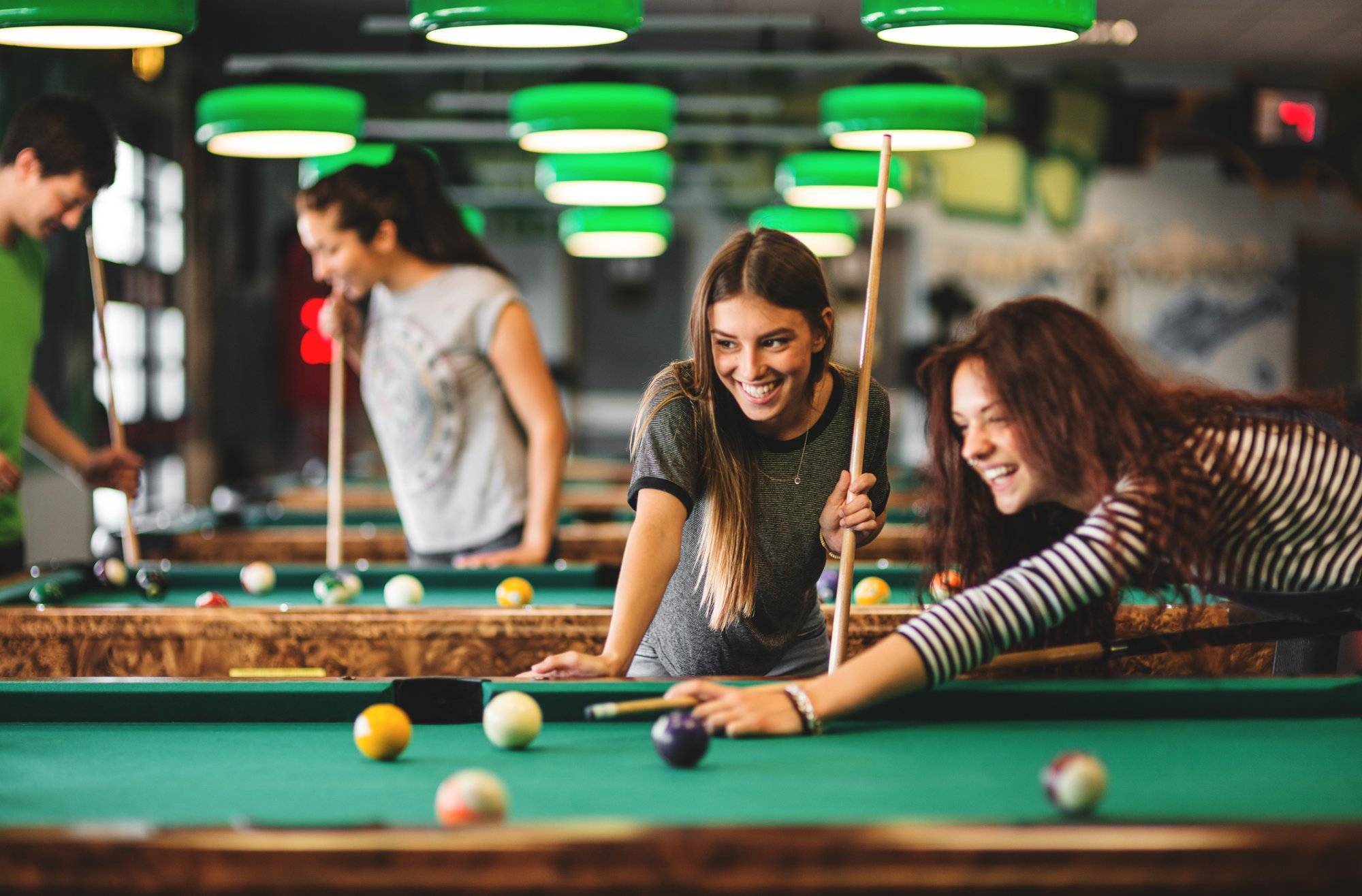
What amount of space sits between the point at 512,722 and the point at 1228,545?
1.03m

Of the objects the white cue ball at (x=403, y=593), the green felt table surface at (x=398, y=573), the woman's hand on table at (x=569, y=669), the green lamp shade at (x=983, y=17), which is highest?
the green lamp shade at (x=983, y=17)

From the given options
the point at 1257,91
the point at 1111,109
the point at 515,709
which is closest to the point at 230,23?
the point at 1111,109

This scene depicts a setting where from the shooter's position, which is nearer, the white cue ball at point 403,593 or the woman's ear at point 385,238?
the white cue ball at point 403,593

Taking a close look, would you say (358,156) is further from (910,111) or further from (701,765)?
(701,765)

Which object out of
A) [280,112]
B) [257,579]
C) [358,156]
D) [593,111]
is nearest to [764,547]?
[257,579]

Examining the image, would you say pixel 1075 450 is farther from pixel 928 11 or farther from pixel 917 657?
pixel 928 11

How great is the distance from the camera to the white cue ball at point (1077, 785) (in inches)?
60.1

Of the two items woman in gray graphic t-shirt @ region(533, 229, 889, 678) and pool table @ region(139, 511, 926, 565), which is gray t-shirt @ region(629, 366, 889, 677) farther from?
pool table @ region(139, 511, 926, 565)

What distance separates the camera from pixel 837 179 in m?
5.56

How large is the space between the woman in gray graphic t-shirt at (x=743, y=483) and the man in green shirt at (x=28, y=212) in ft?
5.33

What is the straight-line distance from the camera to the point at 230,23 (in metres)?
8.71

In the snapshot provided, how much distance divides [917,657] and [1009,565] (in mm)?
484

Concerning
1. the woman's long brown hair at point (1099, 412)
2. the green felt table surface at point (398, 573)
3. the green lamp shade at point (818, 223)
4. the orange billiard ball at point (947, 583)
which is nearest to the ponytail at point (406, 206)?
the green felt table surface at point (398, 573)

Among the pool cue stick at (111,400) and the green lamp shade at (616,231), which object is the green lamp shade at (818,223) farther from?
the pool cue stick at (111,400)
